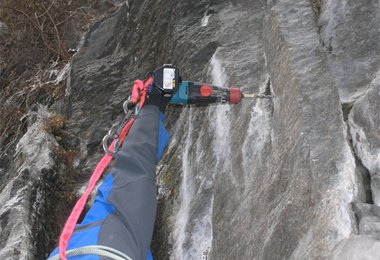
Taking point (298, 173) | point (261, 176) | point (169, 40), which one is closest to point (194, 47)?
point (169, 40)

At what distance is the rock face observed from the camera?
8.01ft

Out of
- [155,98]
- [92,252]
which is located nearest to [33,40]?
[155,98]

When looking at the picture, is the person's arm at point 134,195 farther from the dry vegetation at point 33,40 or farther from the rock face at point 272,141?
the dry vegetation at point 33,40

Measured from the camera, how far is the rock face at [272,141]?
244cm

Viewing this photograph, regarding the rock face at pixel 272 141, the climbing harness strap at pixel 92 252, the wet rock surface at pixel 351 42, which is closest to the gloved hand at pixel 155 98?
the rock face at pixel 272 141

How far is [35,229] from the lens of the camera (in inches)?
172

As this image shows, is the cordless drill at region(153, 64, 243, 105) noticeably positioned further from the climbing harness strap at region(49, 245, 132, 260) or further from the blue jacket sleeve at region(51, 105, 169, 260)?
the climbing harness strap at region(49, 245, 132, 260)

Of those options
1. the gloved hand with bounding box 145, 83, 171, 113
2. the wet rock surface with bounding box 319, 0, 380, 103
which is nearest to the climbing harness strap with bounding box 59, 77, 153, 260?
the gloved hand with bounding box 145, 83, 171, 113

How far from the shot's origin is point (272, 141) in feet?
9.62

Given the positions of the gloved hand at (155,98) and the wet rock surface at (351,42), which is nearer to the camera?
the wet rock surface at (351,42)

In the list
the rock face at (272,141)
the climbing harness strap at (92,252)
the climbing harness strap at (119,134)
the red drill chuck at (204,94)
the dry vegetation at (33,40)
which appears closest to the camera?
the climbing harness strap at (92,252)

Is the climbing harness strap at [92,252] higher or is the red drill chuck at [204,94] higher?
the red drill chuck at [204,94]

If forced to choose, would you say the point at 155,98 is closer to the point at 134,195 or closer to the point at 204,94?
the point at 204,94

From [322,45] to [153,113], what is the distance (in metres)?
1.10
